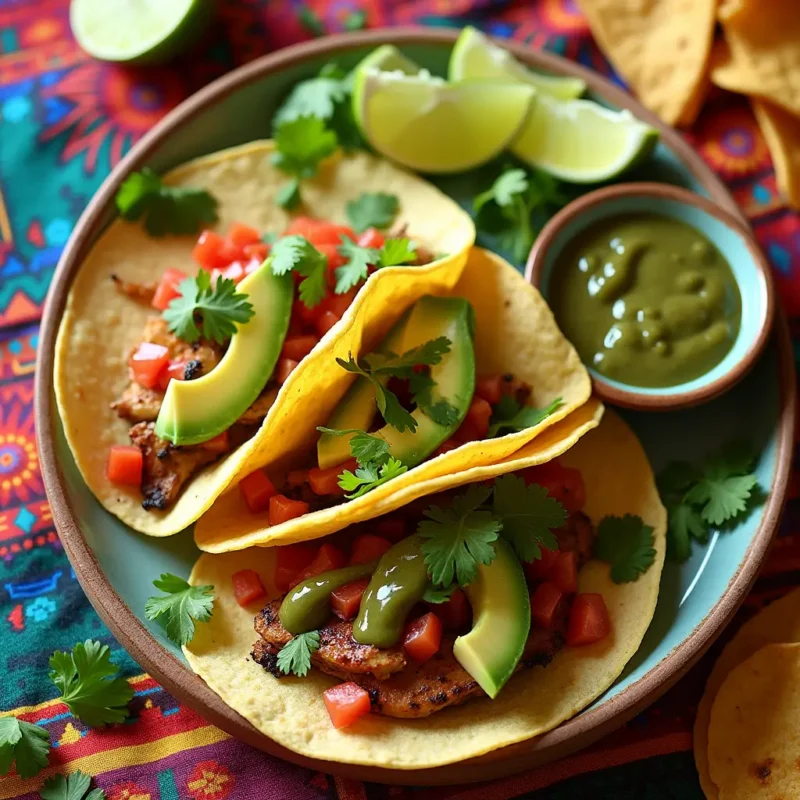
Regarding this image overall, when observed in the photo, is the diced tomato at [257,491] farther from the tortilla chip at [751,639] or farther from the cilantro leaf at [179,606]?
the tortilla chip at [751,639]

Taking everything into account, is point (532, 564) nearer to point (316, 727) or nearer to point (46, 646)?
point (316, 727)

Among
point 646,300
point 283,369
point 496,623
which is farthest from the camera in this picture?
point 646,300

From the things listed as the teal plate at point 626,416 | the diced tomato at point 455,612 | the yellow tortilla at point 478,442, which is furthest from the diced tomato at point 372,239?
the diced tomato at point 455,612

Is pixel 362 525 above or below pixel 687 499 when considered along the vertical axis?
above

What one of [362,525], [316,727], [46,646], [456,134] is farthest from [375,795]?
[456,134]

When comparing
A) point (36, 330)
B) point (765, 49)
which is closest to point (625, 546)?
point (765, 49)

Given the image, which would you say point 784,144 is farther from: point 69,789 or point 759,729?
point 69,789

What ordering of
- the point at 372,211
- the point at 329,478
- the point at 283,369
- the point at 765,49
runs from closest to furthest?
1. the point at 329,478
2. the point at 283,369
3. the point at 372,211
4. the point at 765,49
